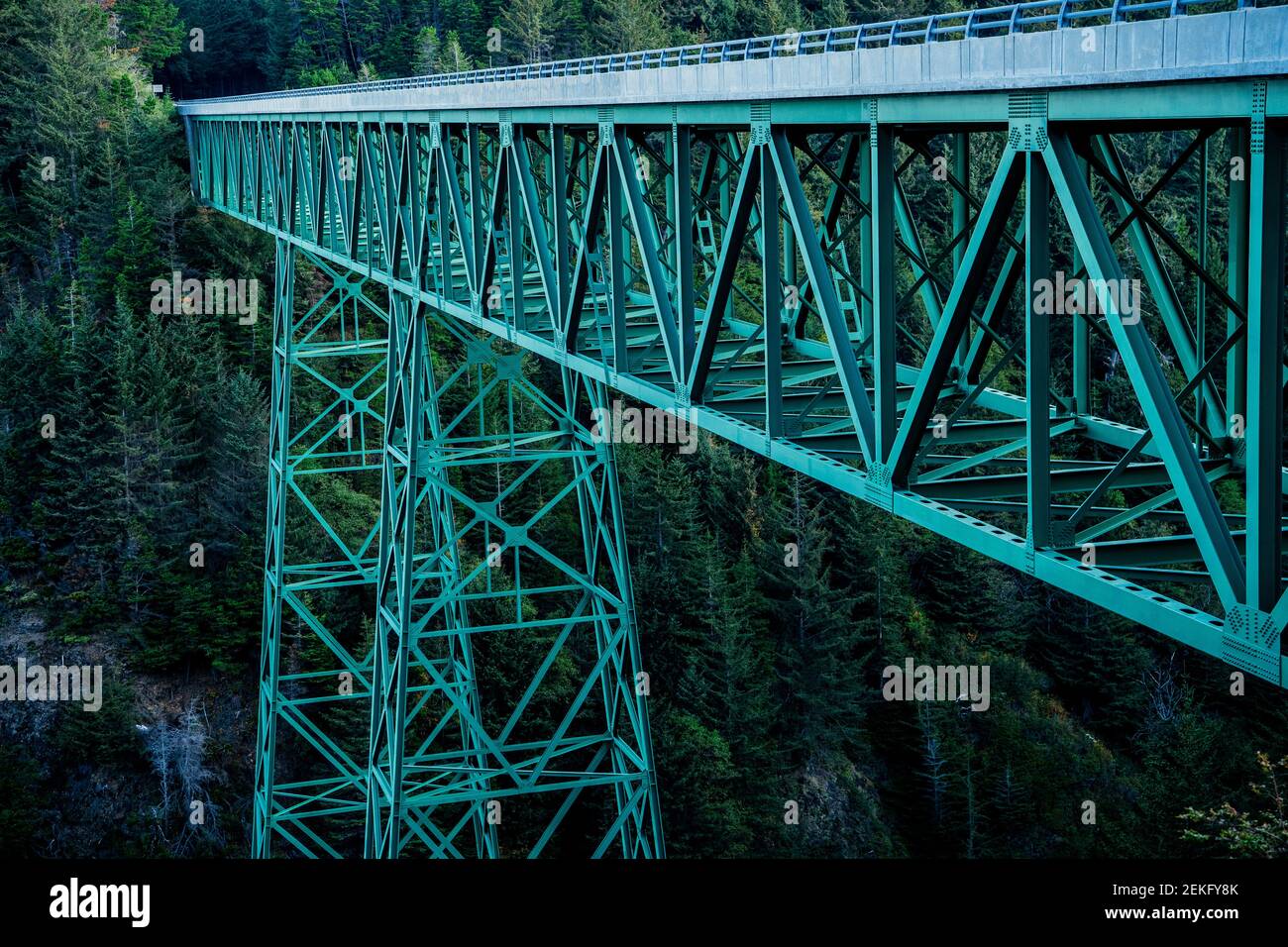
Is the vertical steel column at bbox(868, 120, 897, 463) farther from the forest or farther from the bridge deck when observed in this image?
the forest

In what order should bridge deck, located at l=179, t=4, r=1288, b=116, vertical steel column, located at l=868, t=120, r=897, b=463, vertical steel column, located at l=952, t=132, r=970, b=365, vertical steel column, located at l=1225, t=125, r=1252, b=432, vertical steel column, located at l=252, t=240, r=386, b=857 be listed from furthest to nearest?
vertical steel column, located at l=252, t=240, r=386, b=857, vertical steel column, located at l=952, t=132, r=970, b=365, vertical steel column, located at l=868, t=120, r=897, b=463, vertical steel column, located at l=1225, t=125, r=1252, b=432, bridge deck, located at l=179, t=4, r=1288, b=116

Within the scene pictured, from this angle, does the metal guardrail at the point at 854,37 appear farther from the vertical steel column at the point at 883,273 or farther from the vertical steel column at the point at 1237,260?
the vertical steel column at the point at 1237,260

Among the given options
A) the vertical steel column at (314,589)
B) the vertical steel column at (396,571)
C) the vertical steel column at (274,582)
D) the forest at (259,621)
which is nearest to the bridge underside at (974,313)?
the vertical steel column at (396,571)

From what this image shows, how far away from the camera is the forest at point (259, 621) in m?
35.3

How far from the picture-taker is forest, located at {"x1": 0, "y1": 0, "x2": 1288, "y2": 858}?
3528 cm

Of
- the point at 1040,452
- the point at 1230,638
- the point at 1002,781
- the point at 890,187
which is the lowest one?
the point at 1002,781

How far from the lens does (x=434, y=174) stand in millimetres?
18828

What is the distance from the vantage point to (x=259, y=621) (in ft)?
120

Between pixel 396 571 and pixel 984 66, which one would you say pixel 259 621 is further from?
pixel 984 66

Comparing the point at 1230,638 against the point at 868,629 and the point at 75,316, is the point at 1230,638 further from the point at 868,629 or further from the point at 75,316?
the point at 75,316

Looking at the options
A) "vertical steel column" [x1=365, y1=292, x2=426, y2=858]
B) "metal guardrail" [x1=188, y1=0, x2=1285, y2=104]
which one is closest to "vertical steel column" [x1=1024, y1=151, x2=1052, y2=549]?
"metal guardrail" [x1=188, y1=0, x2=1285, y2=104]

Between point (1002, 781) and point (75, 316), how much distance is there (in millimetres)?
29560

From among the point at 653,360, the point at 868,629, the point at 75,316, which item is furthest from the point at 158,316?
the point at 653,360
